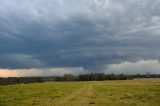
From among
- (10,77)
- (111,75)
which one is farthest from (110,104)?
(10,77)

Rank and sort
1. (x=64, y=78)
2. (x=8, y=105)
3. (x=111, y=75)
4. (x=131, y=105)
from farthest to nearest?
1. (x=64, y=78)
2. (x=111, y=75)
3. (x=8, y=105)
4. (x=131, y=105)

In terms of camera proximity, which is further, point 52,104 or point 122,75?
point 122,75

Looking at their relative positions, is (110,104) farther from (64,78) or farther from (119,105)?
(64,78)

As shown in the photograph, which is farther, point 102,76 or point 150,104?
point 102,76

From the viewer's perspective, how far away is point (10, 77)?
200 m

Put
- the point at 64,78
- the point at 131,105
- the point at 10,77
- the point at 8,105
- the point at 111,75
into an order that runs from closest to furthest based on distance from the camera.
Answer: the point at 131,105
the point at 8,105
the point at 111,75
the point at 64,78
the point at 10,77

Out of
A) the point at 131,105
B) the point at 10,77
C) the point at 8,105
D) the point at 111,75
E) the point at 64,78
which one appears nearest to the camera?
the point at 131,105

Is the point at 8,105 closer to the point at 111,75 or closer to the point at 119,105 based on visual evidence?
the point at 119,105

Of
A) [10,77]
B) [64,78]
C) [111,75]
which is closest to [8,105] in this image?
[111,75]

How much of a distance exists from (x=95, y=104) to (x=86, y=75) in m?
133

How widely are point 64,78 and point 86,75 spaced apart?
474 inches

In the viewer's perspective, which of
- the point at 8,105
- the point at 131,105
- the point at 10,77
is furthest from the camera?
the point at 10,77

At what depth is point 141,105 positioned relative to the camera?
3086cm

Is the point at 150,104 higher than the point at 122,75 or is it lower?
lower
